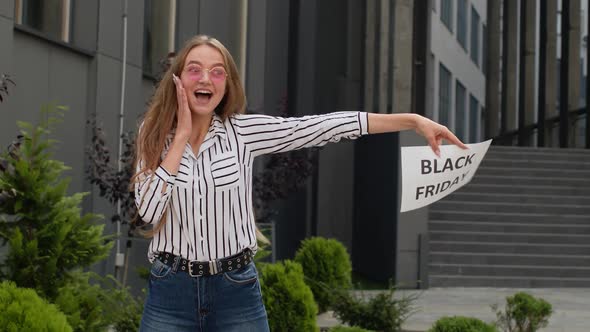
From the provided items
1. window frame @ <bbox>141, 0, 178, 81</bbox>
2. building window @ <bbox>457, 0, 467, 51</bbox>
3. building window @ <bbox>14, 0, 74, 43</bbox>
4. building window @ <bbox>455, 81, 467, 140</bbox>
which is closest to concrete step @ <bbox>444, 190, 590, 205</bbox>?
window frame @ <bbox>141, 0, 178, 81</bbox>

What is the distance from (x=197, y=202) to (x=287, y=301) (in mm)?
5812

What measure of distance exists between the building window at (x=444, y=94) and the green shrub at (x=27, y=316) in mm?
40874

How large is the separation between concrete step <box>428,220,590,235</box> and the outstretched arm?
59.7 feet

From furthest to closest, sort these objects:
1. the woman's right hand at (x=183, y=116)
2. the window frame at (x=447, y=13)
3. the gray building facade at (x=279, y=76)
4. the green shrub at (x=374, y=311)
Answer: the window frame at (x=447, y=13) → the gray building facade at (x=279, y=76) → the green shrub at (x=374, y=311) → the woman's right hand at (x=183, y=116)

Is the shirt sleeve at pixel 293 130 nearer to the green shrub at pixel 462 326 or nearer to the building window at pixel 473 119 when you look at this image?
the green shrub at pixel 462 326

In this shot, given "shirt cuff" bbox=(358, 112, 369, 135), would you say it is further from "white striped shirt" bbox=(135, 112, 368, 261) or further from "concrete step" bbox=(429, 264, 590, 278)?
"concrete step" bbox=(429, 264, 590, 278)

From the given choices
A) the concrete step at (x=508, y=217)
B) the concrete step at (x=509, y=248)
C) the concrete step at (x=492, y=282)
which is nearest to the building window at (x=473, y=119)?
the concrete step at (x=508, y=217)

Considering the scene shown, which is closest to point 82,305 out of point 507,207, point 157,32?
point 157,32

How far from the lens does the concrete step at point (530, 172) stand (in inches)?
982

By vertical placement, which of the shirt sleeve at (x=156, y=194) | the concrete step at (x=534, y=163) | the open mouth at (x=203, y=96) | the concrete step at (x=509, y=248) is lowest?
the concrete step at (x=509, y=248)

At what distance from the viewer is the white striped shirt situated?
11.4ft

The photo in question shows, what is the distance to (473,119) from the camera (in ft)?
193

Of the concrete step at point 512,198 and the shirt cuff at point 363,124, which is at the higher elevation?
the shirt cuff at point 363,124

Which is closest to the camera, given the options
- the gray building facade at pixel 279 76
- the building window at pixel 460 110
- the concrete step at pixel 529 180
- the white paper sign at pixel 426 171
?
the white paper sign at pixel 426 171
